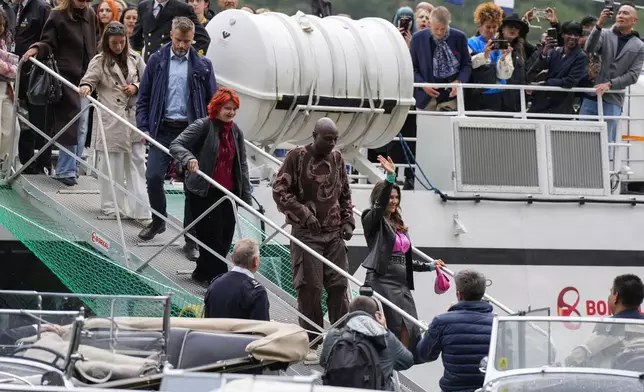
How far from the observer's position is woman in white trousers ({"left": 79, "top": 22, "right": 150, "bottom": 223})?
41.3 feet

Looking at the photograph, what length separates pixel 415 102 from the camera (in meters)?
15.3

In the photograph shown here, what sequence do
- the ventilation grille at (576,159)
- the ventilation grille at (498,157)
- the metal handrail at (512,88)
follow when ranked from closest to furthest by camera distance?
the metal handrail at (512,88) < the ventilation grille at (498,157) < the ventilation grille at (576,159)

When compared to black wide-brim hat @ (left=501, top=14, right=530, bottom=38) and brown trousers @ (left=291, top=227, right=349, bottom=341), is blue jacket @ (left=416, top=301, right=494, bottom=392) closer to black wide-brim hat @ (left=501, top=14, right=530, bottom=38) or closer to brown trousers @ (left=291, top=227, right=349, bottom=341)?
brown trousers @ (left=291, top=227, right=349, bottom=341)

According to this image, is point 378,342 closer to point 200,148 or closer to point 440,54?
point 200,148

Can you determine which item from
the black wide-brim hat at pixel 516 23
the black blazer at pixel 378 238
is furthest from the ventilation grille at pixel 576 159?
the black blazer at pixel 378 238

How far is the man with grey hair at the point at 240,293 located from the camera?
33.1ft

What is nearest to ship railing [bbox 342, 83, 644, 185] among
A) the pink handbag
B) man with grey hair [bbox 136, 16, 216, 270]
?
the pink handbag

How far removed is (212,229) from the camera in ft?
38.4

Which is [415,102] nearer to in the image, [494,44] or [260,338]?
[494,44]

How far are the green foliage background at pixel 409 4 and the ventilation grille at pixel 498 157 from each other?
5.02m

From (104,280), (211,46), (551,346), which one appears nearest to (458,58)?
(211,46)

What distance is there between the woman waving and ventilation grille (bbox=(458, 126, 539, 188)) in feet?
11.4

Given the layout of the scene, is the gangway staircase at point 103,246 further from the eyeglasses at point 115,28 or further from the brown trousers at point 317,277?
the eyeglasses at point 115,28

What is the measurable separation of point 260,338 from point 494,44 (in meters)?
7.16
